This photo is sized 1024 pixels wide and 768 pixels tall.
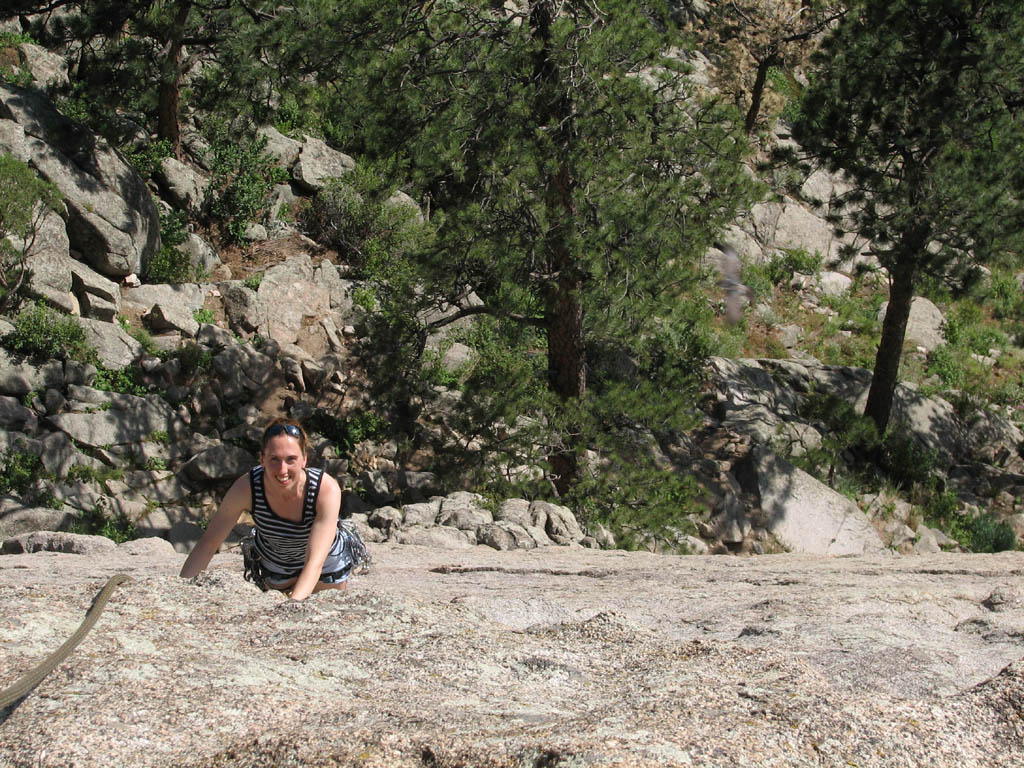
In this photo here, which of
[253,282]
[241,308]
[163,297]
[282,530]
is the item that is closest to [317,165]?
[253,282]

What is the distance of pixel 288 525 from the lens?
402 centimetres

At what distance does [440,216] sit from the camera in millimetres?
9758

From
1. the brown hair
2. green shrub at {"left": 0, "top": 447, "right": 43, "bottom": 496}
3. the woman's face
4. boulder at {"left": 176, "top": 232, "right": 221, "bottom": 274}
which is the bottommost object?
green shrub at {"left": 0, "top": 447, "right": 43, "bottom": 496}

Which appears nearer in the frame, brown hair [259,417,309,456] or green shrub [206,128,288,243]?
brown hair [259,417,309,456]

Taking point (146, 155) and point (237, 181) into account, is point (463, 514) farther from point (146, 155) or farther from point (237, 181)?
point (146, 155)

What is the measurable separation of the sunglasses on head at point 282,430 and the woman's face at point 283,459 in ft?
0.06

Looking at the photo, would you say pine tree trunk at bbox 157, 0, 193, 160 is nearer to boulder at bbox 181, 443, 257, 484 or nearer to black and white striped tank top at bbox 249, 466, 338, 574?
boulder at bbox 181, 443, 257, 484

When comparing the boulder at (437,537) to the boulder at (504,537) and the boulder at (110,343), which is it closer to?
the boulder at (504,537)

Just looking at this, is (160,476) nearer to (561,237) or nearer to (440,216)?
(440,216)

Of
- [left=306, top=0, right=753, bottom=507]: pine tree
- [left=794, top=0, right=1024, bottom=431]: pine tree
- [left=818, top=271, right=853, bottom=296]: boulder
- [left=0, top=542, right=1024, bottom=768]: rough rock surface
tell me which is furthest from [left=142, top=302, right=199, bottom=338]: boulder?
[left=818, top=271, right=853, bottom=296]: boulder

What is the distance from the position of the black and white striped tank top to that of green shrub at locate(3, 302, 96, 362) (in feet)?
24.7

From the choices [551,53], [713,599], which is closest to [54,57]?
[551,53]

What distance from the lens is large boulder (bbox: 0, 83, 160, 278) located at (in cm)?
1189

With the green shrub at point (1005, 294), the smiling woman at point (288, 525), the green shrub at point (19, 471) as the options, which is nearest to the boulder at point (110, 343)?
the green shrub at point (19, 471)
